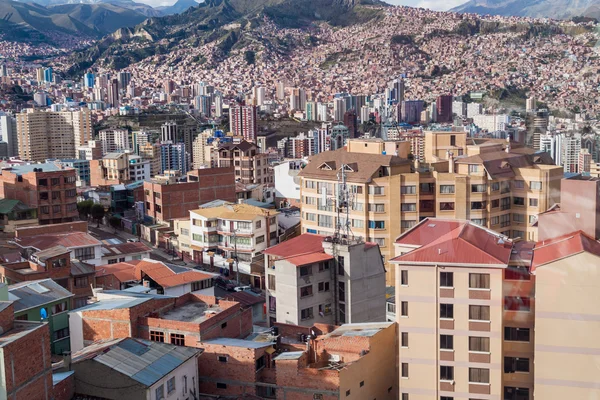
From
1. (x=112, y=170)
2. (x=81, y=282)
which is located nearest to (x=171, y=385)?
(x=81, y=282)

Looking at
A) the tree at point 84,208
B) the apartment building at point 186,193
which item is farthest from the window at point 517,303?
the tree at point 84,208

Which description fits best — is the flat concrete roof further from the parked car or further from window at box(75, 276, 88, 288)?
the parked car

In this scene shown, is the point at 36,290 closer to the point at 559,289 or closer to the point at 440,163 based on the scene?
the point at 559,289

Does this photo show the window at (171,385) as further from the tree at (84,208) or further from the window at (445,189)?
the tree at (84,208)

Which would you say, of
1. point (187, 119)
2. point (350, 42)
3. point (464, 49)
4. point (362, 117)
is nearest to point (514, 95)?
point (362, 117)

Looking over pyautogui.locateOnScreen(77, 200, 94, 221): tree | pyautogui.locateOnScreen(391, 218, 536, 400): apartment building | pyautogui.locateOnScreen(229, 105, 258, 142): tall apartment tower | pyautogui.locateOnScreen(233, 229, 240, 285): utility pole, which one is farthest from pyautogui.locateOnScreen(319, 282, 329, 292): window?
pyautogui.locateOnScreen(229, 105, 258, 142): tall apartment tower
